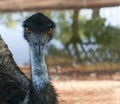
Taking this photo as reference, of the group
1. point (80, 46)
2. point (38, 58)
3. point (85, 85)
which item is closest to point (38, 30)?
point (38, 58)

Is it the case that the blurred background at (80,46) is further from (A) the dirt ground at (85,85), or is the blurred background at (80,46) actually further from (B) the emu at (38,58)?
(B) the emu at (38,58)

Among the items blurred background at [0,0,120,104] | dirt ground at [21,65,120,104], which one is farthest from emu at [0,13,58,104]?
blurred background at [0,0,120,104]

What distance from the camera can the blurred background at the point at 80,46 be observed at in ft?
22.7

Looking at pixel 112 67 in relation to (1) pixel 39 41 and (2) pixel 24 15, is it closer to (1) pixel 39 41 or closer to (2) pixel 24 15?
(2) pixel 24 15

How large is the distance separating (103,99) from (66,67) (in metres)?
1.93

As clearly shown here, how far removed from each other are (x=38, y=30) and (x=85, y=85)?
3.37m

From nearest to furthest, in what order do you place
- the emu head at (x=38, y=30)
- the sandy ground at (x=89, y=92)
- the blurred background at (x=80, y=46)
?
the emu head at (x=38, y=30), the sandy ground at (x=89, y=92), the blurred background at (x=80, y=46)

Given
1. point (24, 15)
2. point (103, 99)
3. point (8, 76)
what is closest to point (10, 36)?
point (24, 15)

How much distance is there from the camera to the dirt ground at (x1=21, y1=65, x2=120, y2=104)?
20.8 ft

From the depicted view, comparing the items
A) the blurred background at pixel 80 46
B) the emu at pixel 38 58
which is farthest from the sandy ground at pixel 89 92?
the emu at pixel 38 58

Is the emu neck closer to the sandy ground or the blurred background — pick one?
the sandy ground

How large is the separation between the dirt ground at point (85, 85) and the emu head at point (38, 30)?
1.91 metres

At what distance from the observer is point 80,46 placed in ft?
28.2

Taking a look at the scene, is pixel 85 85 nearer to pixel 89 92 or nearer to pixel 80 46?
pixel 89 92
